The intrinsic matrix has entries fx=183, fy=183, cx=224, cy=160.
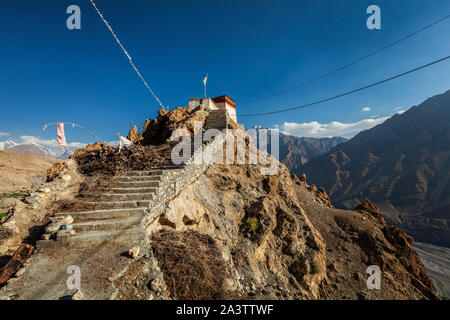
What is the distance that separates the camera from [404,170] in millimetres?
90875

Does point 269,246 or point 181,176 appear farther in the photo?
point 269,246

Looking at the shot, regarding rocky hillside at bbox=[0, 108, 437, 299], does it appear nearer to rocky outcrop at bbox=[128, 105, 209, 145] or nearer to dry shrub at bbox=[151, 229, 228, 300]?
dry shrub at bbox=[151, 229, 228, 300]

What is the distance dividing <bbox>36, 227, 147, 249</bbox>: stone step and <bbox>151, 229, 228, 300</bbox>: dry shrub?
1.57 ft

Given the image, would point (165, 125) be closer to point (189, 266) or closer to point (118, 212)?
point (118, 212)

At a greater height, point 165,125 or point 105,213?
point 165,125

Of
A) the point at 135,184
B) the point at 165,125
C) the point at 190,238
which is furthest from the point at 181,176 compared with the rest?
the point at 165,125

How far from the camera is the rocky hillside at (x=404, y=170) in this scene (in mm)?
68500

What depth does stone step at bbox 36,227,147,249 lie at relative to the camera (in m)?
4.10

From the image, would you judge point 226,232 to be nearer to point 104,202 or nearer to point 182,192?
point 182,192

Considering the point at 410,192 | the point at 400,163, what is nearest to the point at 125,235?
the point at 410,192

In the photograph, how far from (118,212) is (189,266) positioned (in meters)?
2.63
